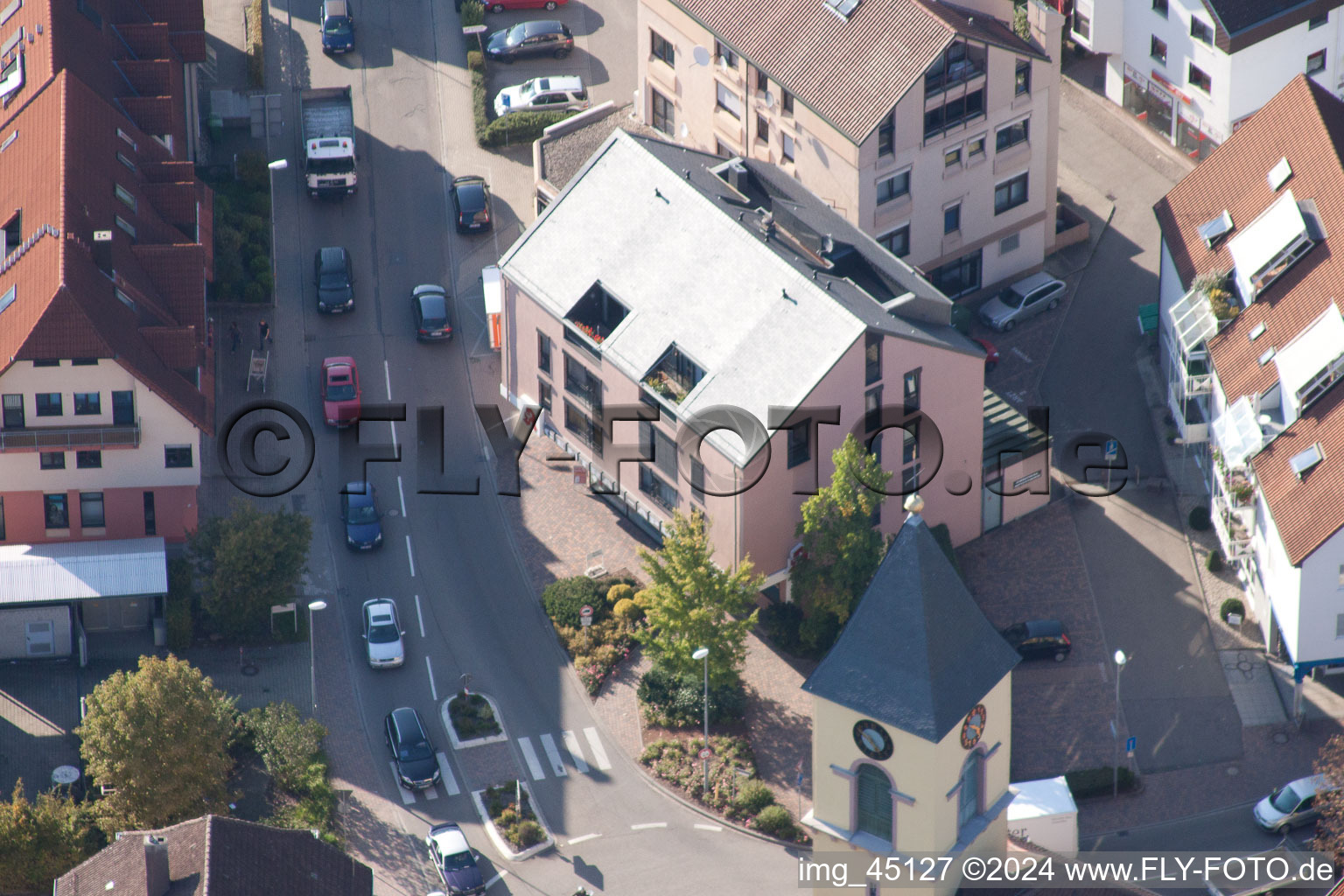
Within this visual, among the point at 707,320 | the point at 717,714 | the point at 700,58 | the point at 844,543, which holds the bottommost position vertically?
the point at 717,714

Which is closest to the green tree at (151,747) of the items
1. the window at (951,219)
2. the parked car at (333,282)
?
the parked car at (333,282)

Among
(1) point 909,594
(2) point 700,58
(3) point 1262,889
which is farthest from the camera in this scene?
(2) point 700,58

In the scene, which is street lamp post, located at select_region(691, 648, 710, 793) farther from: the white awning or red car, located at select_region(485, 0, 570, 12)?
red car, located at select_region(485, 0, 570, 12)

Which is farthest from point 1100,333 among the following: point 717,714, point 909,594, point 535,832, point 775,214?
point 909,594

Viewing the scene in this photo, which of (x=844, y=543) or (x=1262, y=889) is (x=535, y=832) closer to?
(x=844, y=543)

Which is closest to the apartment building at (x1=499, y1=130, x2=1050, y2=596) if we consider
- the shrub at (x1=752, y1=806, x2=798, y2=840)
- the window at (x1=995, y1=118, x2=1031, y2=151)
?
the shrub at (x1=752, y1=806, x2=798, y2=840)

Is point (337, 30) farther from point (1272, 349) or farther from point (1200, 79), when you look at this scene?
point (1272, 349)
